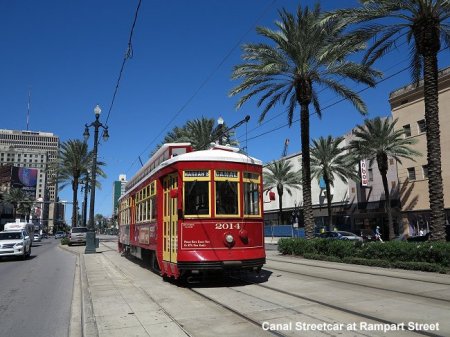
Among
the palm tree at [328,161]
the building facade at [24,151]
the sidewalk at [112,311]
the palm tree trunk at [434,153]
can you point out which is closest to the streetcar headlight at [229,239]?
the sidewalk at [112,311]

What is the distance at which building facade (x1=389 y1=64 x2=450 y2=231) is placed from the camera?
36.3 metres

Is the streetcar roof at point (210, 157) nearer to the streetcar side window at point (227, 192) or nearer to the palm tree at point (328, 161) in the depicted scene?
the streetcar side window at point (227, 192)

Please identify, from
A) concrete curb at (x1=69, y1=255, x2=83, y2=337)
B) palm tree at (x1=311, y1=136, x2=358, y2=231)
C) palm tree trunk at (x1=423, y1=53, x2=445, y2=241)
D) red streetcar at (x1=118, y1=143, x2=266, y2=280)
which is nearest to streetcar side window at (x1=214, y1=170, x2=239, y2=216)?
red streetcar at (x1=118, y1=143, x2=266, y2=280)

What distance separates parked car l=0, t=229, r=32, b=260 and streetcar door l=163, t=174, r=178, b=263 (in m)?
15.0

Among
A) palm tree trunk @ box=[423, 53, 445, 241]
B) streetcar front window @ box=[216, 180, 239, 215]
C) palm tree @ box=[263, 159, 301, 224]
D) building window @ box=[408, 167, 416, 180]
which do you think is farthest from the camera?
palm tree @ box=[263, 159, 301, 224]

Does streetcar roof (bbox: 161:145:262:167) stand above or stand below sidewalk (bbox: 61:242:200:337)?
above

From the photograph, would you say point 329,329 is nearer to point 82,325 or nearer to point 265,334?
point 265,334

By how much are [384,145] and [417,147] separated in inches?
152

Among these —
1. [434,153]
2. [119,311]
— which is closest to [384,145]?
[434,153]

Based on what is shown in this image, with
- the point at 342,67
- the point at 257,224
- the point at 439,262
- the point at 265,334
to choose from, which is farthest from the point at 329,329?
the point at 342,67

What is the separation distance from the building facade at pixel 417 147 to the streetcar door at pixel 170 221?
30764mm

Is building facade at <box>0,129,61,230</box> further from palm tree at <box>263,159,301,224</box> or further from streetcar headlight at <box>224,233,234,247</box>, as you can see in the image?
streetcar headlight at <box>224,233,234,247</box>

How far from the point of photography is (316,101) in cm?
2480

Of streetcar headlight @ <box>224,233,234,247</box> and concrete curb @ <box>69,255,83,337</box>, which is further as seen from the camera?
streetcar headlight @ <box>224,233,234,247</box>
